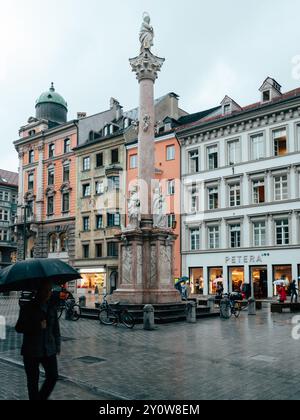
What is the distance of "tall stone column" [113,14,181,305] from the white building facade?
1476 cm

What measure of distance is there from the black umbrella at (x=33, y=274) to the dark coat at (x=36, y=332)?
41cm

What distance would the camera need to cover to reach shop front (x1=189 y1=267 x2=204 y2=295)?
40.0 metres

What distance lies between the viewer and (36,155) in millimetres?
54938

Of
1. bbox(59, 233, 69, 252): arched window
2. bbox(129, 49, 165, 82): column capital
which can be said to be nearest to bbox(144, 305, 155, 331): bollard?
bbox(129, 49, 165, 82): column capital

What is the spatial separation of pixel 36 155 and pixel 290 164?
32.1 meters

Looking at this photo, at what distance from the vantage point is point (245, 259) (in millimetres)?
36750

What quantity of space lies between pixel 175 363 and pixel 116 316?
792 cm

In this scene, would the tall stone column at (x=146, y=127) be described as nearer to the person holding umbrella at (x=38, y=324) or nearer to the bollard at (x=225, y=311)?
the bollard at (x=225, y=311)

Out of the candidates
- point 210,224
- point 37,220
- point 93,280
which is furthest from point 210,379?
point 37,220

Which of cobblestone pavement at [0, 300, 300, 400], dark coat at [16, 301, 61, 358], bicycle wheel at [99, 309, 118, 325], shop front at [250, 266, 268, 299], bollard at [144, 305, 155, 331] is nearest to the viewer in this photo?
dark coat at [16, 301, 61, 358]

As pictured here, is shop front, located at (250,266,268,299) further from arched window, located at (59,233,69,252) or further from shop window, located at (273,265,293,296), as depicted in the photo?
arched window, located at (59,233,69,252)

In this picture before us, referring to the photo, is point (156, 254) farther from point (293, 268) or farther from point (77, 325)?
point (293, 268)

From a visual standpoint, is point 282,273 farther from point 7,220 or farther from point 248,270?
point 7,220

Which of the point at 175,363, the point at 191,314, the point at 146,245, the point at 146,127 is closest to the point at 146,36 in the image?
the point at 146,127
